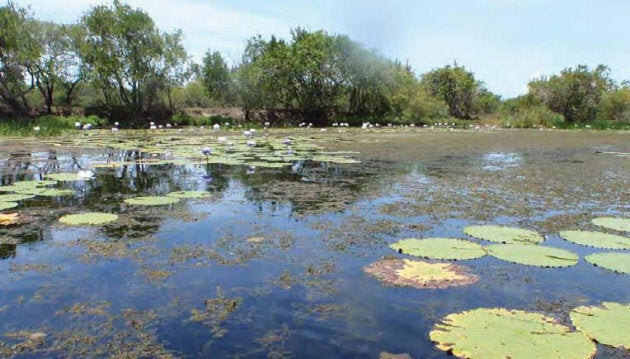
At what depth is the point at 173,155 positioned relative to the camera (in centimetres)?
950

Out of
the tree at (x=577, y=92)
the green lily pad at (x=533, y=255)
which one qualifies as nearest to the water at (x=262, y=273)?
the green lily pad at (x=533, y=255)

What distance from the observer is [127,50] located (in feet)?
84.7

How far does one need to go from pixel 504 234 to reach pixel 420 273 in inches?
47.4

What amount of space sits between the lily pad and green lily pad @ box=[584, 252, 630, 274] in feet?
2.78

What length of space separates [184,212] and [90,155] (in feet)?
21.2

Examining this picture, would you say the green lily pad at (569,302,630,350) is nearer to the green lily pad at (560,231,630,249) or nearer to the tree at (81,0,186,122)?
the green lily pad at (560,231,630,249)

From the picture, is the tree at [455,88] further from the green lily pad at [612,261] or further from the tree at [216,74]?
the green lily pad at [612,261]

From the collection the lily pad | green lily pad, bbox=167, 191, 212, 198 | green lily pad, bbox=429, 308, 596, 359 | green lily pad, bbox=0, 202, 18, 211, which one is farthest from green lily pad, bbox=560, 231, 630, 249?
green lily pad, bbox=0, 202, 18, 211

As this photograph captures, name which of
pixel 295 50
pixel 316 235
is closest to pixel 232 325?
pixel 316 235

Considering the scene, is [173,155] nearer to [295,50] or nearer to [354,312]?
[354,312]

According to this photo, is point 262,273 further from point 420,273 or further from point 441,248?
point 441,248

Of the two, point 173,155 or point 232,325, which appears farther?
point 173,155

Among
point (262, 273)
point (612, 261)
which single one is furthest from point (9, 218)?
point (612, 261)

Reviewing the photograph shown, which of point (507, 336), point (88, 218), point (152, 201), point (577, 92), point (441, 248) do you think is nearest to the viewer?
point (507, 336)
